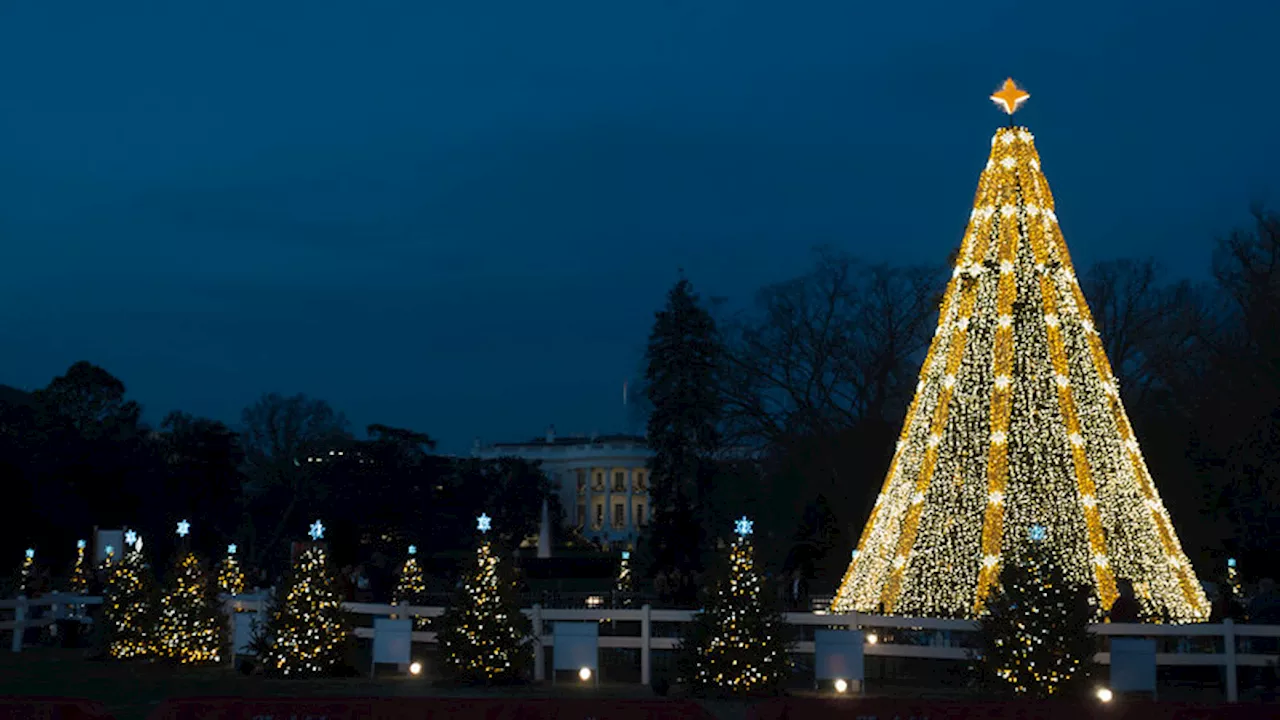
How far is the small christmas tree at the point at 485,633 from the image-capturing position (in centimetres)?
1814

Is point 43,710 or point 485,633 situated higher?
point 485,633

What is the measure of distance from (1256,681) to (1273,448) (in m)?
3.27

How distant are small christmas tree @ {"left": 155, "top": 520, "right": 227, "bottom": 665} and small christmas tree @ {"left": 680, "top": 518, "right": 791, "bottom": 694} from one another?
8658 mm

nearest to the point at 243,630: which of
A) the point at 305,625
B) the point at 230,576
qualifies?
the point at 305,625

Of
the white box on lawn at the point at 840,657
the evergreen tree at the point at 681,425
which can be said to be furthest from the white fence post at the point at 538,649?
the evergreen tree at the point at 681,425

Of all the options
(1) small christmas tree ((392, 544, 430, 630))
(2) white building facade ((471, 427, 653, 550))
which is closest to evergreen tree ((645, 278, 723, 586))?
(1) small christmas tree ((392, 544, 430, 630))

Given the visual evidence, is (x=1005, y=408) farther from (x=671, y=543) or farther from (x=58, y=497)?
(x=58, y=497)

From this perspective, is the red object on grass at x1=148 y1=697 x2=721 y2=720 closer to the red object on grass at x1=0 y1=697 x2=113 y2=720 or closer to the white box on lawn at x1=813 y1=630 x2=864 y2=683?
the red object on grass at x1=0 y1=697 x2=113 y2=720

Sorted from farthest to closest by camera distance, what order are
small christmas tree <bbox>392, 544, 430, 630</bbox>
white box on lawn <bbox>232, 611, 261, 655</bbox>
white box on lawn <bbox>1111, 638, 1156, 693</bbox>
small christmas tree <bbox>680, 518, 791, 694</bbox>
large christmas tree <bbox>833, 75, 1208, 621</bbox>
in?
1. small christmas tree <bbox>392, 544, 430, 630</bbox>
2. large christmas tree <bbox>833, 75, 1208, 621</bbox>
3. white box on lawn <bbox>232, 611, 261, 655</bbox>
4. small christmas tree <bbox>680, 518, 791, 694</bbox>
5. white box on lawn <bbox>1111, 638, 1156, 693</bbox>

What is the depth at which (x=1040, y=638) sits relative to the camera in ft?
52.9

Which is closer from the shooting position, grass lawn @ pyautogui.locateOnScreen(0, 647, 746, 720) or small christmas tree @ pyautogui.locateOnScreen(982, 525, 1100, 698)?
small christmas tree @ pyautogui.locateOnScreen(982, 525, 1100, 698)

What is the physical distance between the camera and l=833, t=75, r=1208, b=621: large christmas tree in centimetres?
2147

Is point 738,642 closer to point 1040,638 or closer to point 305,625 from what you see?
point 1040,638

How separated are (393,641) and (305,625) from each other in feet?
4.39
